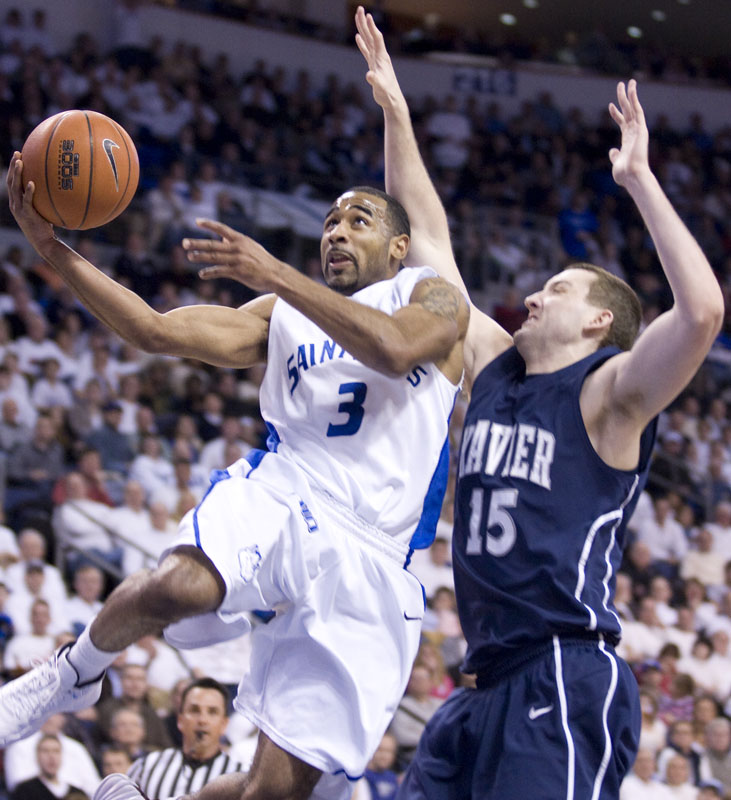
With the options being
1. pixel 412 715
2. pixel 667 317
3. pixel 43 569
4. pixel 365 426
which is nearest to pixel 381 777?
pixel 412 715

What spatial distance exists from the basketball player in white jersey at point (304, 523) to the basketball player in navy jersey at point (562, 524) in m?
0.20

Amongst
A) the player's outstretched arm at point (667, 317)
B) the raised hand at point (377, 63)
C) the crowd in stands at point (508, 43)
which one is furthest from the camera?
the crowd in stands at point (508, 43)

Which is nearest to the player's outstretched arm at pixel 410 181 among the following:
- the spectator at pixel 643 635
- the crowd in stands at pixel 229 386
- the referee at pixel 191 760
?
the referee at pixel 191 760

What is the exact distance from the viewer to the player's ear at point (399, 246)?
12.4 feet

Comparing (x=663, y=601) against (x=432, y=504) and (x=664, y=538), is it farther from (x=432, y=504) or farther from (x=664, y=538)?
(x=432, y=504)

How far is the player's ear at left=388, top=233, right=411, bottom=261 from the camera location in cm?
378

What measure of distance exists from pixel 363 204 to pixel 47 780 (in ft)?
11.8

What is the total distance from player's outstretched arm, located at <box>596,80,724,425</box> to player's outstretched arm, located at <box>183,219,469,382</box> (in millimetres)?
561

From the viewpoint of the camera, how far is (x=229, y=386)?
9500 mm

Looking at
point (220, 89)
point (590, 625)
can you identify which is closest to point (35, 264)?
point (220, 89)

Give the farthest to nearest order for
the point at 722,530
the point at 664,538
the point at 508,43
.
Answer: the point at 508,43, the point at 722,530, the point at 664,538

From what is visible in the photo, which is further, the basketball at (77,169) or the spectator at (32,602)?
the spectator at (32,602)

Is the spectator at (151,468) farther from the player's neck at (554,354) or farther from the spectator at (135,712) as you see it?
the player's neck at (554,354)

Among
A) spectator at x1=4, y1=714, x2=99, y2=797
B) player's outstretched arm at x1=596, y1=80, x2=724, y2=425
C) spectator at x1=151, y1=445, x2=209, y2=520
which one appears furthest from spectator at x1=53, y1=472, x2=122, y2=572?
player's outstretched arm at x1=596, y1=80, x2=724, y2=425
